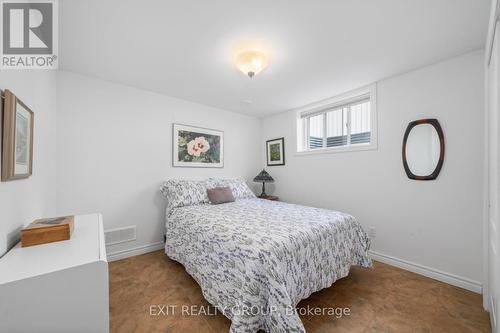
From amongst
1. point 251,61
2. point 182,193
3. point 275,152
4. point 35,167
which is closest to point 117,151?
point 182,193

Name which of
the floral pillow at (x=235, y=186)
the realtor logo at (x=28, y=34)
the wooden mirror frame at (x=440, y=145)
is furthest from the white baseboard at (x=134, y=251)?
the wooden mirror frame at (x=440, y=145)

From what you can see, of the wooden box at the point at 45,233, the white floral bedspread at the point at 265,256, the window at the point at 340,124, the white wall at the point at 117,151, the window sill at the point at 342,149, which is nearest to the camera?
the wooden box at the point at 45,233

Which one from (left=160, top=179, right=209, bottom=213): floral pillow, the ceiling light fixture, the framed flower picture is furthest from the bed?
the ceiling light fixture

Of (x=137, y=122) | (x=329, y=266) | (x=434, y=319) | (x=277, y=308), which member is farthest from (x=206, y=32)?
(x=434, y=319)

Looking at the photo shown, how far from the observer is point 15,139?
1111 mm

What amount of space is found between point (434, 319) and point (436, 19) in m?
2.36

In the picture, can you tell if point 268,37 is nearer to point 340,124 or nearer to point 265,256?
point 265,256

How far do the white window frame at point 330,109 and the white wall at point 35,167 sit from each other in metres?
3.30

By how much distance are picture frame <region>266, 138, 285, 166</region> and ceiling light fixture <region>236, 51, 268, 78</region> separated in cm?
209

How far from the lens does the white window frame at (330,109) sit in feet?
8.80

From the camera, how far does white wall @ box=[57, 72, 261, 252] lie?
2.38 m

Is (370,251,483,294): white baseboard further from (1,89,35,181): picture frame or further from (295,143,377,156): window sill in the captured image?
(1,89,35,181): picture frame

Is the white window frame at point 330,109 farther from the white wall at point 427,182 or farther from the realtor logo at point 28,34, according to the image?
the realtor logo at point 28,34

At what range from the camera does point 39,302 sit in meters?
0.81
